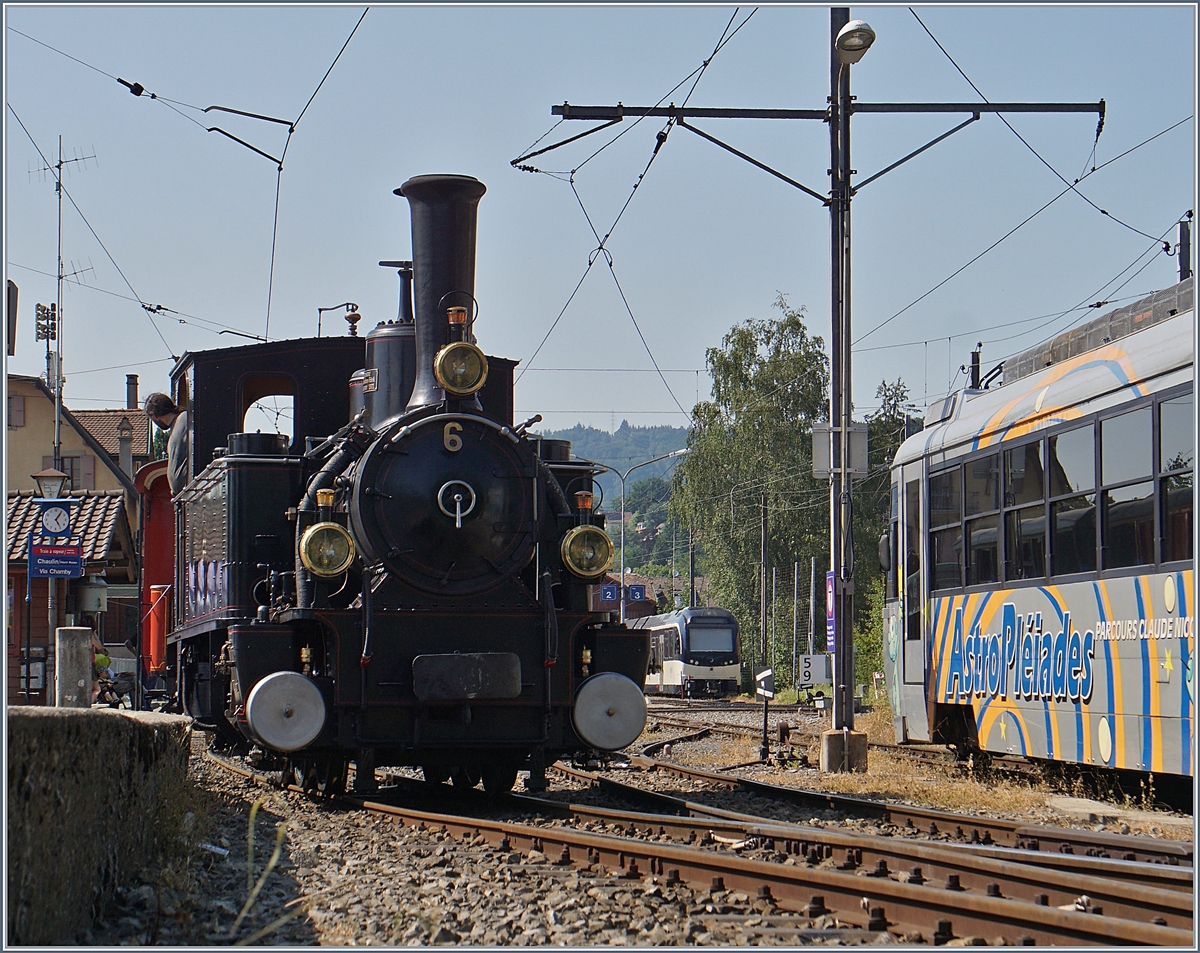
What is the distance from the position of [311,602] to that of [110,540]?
1347cm

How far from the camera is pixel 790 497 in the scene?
1773 inches

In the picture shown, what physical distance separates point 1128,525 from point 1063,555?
2.94 feet

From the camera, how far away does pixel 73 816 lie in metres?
5.29

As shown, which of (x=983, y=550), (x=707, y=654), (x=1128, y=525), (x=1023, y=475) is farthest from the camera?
(x=707, y=654)

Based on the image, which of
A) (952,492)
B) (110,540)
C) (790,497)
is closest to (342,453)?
(952,492)

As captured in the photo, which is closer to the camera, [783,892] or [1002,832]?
[783,892]

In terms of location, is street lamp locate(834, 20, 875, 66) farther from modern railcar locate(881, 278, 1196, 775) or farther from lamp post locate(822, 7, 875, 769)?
modern railcar locate(881, 278, 1196, 775)

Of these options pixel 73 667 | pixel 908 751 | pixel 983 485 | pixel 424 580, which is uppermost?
pixel 983 485

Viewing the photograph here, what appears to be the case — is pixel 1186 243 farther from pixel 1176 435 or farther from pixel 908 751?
pixel 1176 435

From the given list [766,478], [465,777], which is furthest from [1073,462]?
[766,478]

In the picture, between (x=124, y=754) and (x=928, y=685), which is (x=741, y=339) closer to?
(x=928, y=685)

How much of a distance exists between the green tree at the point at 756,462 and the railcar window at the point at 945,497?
31405 millimetres

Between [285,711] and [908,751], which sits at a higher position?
[285,711]

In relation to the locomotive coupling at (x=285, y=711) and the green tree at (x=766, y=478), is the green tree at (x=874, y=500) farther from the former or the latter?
the locomotive coupling at (x=285, y=711)
